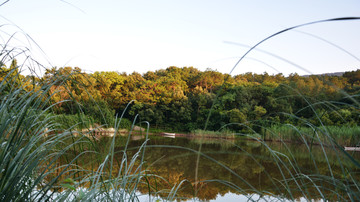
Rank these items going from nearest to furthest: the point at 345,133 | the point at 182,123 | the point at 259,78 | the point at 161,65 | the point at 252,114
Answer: the point at 345,133
the point at 252,114
the point at 182,123
the point at 259,78
the point at 161,65

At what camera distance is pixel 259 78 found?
624 inches

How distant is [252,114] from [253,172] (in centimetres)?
811

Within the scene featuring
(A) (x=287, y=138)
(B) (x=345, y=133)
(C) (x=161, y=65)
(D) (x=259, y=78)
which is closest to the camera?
(B) (x=345, y=133)

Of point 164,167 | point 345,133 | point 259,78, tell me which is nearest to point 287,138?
point 345,133

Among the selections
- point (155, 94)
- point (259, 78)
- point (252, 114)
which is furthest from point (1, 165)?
point (259, 78)

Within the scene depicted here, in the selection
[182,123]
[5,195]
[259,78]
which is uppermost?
[259,78]

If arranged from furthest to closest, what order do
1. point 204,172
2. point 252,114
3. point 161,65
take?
point 161,65 < point 252,114 < point 204,172

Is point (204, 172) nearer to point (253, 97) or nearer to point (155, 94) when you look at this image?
point (253, 97)

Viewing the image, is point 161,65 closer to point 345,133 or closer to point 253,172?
point 345,133

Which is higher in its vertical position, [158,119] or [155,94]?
[155,94]

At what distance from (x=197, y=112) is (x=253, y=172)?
960 cm

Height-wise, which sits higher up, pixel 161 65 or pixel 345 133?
pixel 161 65

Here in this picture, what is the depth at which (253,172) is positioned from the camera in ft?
14.1

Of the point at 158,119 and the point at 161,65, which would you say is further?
the point at 161,65
